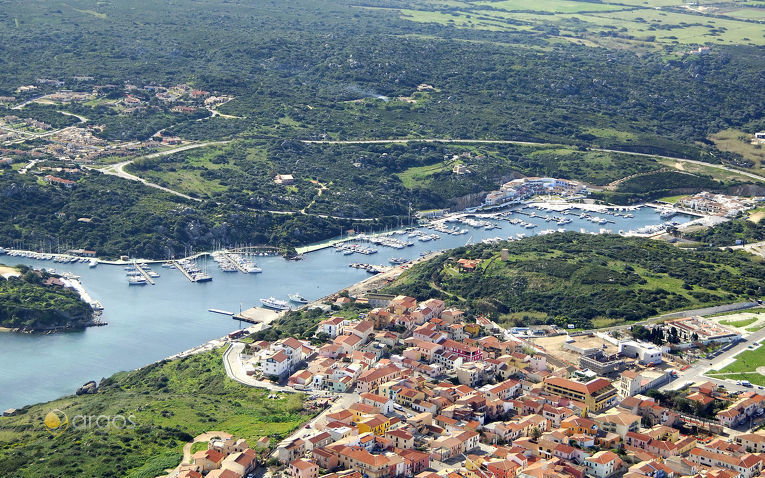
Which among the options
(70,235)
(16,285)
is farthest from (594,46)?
(16,285)

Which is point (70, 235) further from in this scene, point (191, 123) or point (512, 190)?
point (512, 190)

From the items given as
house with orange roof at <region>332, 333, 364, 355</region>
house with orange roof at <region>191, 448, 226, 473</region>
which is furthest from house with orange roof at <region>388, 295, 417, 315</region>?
house with orange roof at <region>191, 448, 226, 473</region>

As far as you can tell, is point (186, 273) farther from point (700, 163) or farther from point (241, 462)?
point (700, 163)

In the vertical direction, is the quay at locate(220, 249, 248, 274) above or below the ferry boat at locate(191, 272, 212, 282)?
below

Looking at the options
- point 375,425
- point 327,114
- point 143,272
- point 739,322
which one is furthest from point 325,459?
point 327,114

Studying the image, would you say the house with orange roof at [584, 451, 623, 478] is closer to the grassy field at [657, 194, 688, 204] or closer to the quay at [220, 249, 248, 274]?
the quay at [220, 249, 248, 274]

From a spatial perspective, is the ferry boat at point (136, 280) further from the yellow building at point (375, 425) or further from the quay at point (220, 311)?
the yellow building at point (375, 425)
